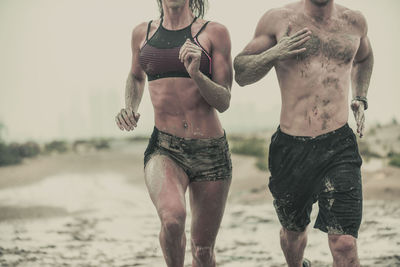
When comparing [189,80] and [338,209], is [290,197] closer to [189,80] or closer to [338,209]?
[338,209]

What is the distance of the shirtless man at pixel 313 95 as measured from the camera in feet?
13.4

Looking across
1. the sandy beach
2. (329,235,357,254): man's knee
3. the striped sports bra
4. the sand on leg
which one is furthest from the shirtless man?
the sandy beach

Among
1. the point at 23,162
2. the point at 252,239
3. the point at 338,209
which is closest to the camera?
the point at 338,209

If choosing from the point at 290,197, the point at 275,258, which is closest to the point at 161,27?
the point at 290,197

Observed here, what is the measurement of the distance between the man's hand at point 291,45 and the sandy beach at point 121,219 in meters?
3.06

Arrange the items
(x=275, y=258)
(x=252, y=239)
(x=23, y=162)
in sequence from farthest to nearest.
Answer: (x=23, y=162) < (x=252, y=239) < (x=275, y=258)

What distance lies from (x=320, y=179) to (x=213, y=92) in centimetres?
97

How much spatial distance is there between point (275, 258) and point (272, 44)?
316 centimetres

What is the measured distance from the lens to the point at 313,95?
13.8ft

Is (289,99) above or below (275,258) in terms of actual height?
above

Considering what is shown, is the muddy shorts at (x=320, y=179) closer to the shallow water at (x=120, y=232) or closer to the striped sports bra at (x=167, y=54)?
the striped sports bra at (x=167, y=54)

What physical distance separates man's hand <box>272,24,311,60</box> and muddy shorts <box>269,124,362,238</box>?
23.9 inches

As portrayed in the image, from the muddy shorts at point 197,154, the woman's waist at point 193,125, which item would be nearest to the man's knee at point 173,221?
the muddy shorts at point 197,154

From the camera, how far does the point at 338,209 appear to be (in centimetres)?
397
